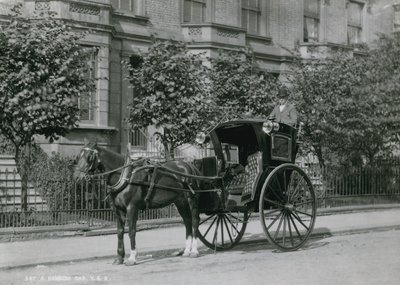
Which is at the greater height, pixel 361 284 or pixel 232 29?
pixel 232 29

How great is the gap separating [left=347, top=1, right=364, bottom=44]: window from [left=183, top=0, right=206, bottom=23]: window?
29.5 feet

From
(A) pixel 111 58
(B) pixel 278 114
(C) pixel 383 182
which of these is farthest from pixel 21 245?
(C) pixel 383 182

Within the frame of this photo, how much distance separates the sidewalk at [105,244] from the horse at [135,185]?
1012 millimetres

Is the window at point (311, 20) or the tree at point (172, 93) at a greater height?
the window at point (311, 20)

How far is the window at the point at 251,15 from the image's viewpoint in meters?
24.9

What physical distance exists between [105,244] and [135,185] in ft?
8.37

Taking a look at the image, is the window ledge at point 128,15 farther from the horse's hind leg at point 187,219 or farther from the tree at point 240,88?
the horse's hind leg at point 187,219

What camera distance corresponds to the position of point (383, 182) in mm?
19422

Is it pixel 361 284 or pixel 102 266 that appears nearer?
pixel 361 284

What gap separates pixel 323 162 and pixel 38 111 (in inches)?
425

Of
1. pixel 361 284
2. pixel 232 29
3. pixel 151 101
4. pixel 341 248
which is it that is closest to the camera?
pixel 361 284

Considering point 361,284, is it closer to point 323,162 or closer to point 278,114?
point 278,114

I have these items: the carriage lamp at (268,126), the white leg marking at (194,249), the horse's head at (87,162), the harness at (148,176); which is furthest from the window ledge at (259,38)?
the horse's head at (87,162)

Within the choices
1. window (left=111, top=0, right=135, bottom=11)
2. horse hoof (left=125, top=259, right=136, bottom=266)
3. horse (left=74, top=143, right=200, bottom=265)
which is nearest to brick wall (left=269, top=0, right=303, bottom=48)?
window (left=111, top=0, right=135, bottom=11)
